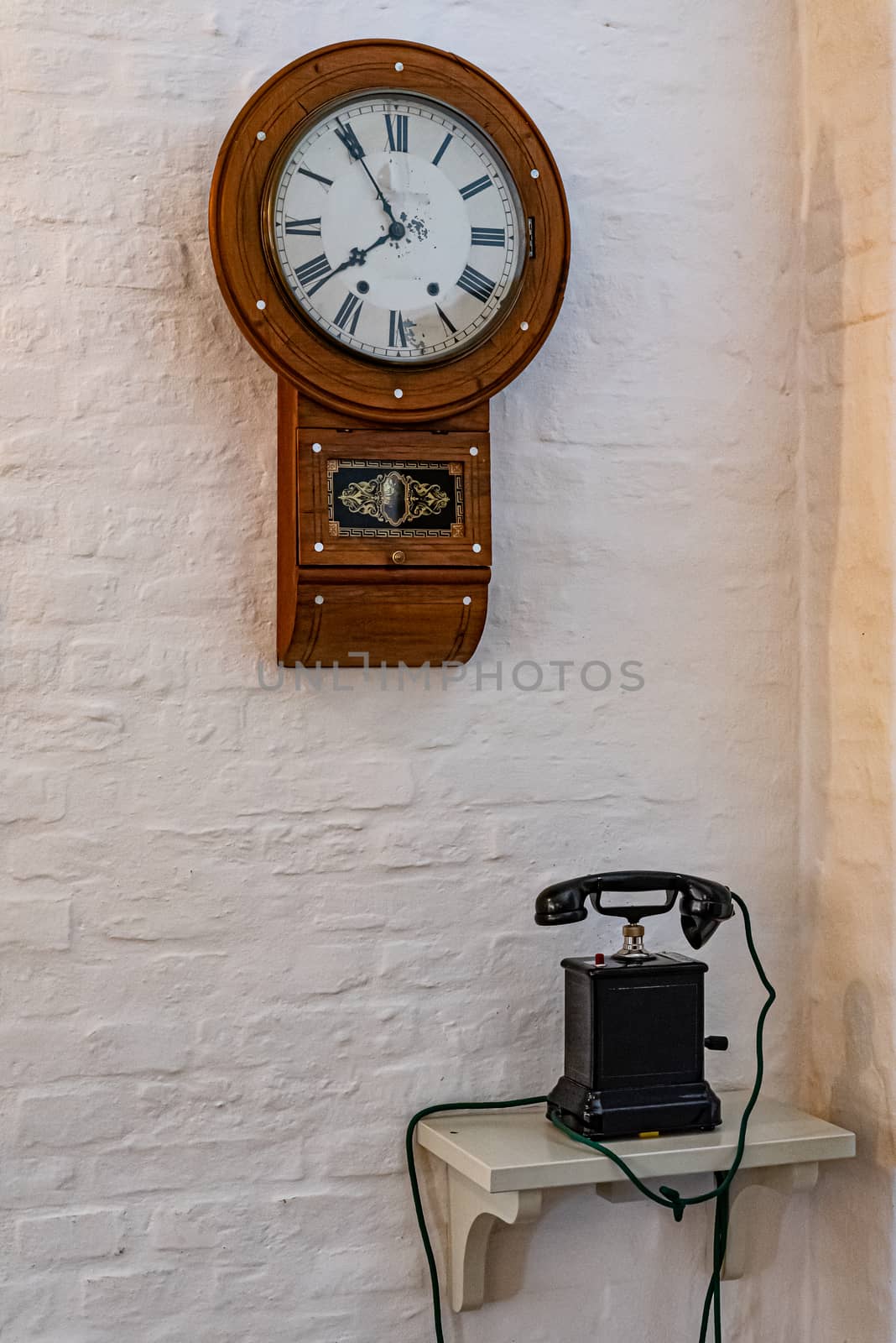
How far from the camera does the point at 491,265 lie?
61.5 inches

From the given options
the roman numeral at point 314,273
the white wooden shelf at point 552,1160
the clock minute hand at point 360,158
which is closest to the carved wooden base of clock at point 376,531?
the roman numeral at point 314,273

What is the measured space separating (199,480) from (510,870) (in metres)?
0.63

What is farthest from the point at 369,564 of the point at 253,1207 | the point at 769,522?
the point at 253,1207

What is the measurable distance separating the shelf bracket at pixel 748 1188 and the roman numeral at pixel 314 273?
3.90 feet

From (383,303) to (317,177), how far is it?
0.16 meters

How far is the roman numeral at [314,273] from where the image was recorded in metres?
1.50

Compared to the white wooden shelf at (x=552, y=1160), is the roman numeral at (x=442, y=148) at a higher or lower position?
higher

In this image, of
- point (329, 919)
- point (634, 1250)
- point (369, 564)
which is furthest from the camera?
point (634, 1250)

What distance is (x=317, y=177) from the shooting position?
1.51 metres

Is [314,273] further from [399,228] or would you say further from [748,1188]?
[748,1188]

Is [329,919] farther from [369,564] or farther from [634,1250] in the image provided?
[634,1250]

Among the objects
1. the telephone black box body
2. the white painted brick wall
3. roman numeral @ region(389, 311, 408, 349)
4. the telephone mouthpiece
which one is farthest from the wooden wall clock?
the telephone black box body

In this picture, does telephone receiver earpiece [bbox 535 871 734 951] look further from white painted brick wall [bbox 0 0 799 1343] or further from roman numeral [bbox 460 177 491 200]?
roman numeral [bbox 460 177 491 200]

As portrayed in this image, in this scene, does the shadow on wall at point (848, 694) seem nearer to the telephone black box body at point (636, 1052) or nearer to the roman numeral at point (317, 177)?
the telephone black box body at point (636, 1052)
